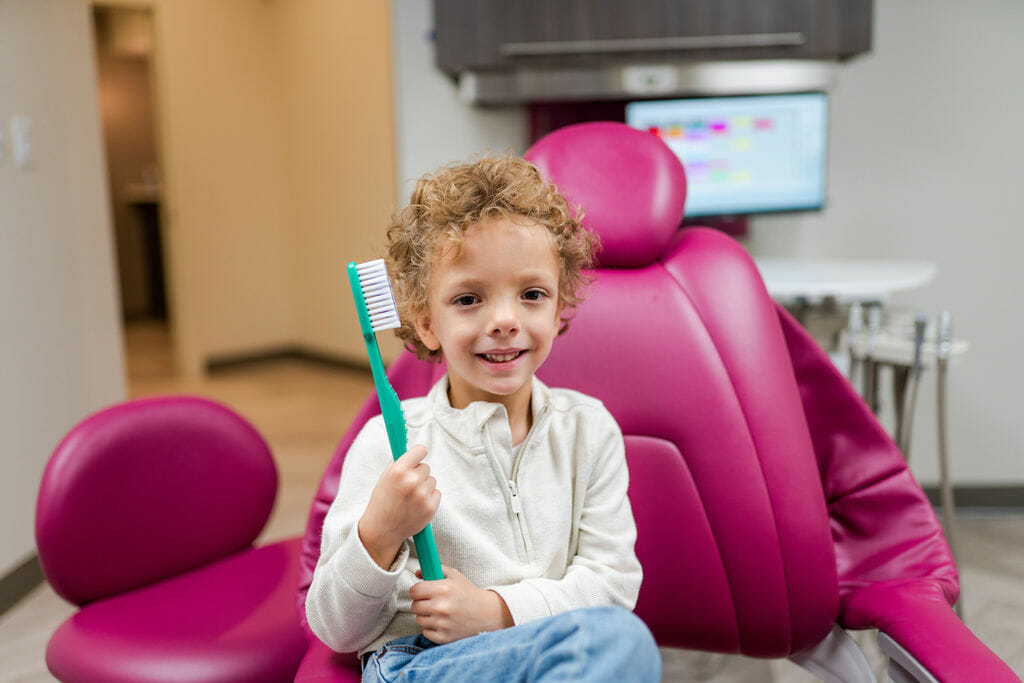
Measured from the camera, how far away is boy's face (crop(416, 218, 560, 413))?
0.83m

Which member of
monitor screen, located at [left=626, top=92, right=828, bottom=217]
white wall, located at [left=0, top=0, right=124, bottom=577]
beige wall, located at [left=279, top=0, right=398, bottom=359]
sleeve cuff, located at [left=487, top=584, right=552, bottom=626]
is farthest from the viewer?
beige wall, located at [left=279, top=0, right=398, bottom=359]

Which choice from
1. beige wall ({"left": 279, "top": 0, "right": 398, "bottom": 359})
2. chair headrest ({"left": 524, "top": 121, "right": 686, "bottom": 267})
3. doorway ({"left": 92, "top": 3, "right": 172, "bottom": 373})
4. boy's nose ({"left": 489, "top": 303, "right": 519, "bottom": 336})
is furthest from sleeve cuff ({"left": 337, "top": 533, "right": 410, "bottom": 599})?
doorway ({"left": 92, "top": 3, "right": 172, "bottom": 373})

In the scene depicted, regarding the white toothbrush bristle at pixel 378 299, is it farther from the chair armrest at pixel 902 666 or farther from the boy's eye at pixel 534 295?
the chair armrest at pixel 902 666

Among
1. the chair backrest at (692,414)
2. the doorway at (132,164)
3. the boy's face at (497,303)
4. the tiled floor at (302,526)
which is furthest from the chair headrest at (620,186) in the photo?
the doorway at (132,164)

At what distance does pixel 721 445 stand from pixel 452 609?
0.39m

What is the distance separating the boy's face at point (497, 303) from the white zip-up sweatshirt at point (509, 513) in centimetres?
5

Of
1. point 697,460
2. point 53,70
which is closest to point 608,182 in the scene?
point 697,460

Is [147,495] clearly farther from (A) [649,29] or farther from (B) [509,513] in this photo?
(A) [649,29]

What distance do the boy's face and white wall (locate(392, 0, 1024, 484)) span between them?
5.37 feet

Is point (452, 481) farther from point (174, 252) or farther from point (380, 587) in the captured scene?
point (174, 252)

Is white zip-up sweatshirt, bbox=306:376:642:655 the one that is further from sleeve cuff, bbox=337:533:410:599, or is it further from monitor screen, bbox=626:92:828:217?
monitor screen, bbox=626:92:828:217

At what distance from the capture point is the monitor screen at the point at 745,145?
2.20 m

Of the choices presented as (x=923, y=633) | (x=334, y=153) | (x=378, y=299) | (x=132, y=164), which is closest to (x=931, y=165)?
(x=923, y=633)

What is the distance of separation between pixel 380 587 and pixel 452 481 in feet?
0.48
